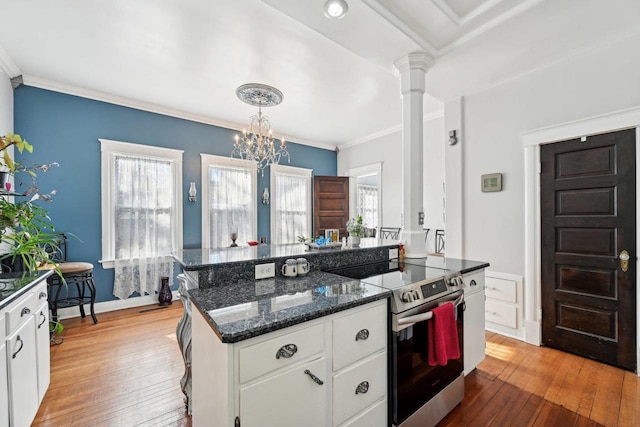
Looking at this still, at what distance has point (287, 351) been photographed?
110cm

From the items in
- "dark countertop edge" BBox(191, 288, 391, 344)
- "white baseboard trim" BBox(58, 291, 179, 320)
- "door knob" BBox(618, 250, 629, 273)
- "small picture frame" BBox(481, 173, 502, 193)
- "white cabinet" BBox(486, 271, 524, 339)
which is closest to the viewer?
"dark countertop edge" BBox(191, 288, 391, 344)

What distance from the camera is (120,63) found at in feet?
9.61

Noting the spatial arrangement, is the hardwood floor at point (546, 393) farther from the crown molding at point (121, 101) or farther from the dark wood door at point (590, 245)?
the crown molding at point (121, 101)

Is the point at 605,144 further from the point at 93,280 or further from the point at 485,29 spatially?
the point at 93,280

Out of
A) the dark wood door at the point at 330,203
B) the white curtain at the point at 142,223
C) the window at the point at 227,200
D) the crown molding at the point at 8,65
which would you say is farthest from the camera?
the dark wood door at the point at 330,203

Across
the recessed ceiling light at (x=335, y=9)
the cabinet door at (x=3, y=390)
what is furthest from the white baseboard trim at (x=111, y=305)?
the recessed ceiling light at (x=335, y=9)

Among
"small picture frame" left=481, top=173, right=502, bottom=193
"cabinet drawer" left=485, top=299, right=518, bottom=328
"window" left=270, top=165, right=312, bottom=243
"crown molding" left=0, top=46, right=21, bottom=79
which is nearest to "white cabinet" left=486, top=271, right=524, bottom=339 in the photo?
"cabinet drawer" left=485, top=299, right=518, bottom=328

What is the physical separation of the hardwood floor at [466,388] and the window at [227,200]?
1.96 metres

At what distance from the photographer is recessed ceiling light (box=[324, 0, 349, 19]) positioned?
72.3 inches

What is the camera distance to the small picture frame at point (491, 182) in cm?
306

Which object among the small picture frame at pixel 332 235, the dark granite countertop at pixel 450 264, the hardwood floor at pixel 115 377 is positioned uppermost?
the small picture frame at pixel 332 235

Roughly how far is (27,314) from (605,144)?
440 cm

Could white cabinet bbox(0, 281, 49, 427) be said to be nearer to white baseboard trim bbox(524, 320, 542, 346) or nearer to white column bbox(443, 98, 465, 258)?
white column bbox(443, 98, 465, 258)

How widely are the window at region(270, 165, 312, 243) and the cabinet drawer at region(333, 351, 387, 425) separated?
13.4ft
